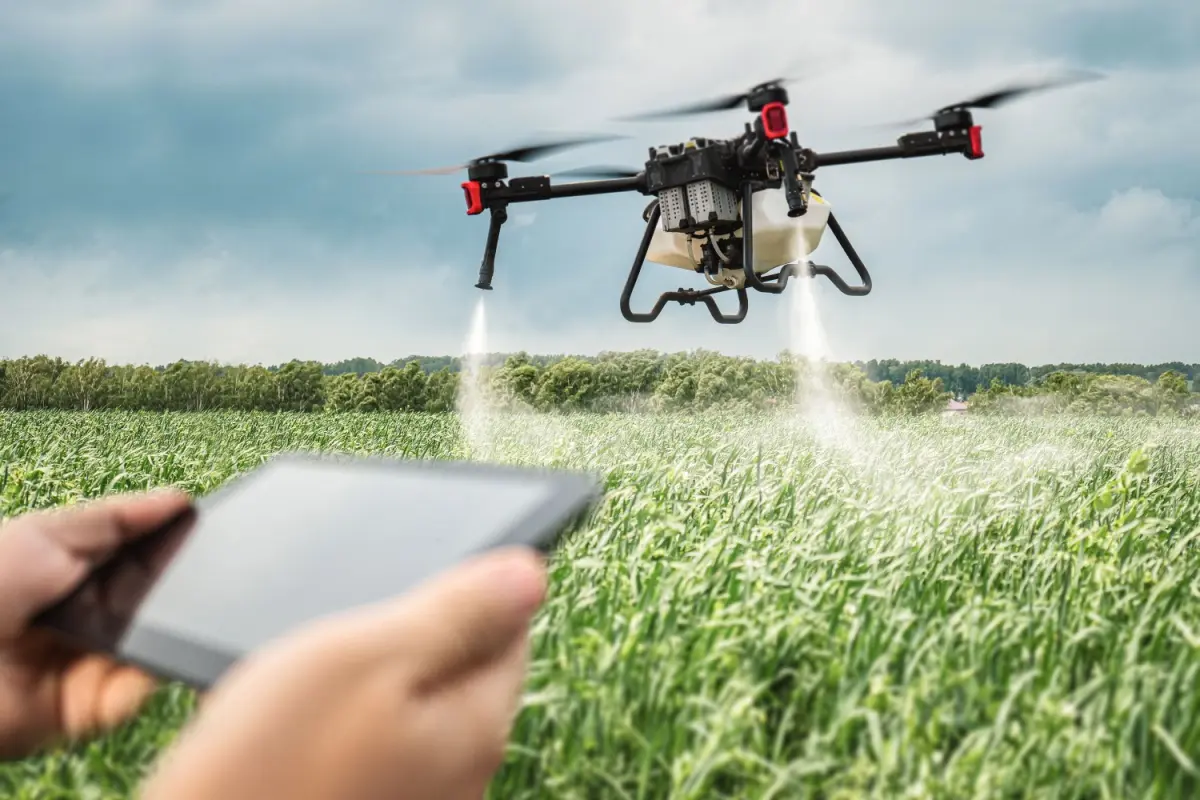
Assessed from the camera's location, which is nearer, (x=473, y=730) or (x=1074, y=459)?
(x=473, y=730)

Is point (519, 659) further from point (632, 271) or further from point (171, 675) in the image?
point (632, 271)

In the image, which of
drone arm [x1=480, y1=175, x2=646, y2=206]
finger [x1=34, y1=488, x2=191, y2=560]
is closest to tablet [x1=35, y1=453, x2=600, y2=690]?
finger [x1=34, y1=488, x2=191, y2=560]

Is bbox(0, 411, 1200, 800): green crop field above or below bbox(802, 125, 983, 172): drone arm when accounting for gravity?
below

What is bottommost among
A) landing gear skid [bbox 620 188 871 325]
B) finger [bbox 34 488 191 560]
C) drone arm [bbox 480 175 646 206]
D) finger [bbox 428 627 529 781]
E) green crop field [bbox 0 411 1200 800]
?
A: green crop field [bbox 0 411 1200 800]

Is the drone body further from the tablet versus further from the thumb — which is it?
the thumb

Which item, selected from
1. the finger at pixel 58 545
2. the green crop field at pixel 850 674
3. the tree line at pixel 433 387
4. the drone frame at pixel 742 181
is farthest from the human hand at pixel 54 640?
the tree line at pixel 433 387

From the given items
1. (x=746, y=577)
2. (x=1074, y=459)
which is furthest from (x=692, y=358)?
(x=746, y=577)

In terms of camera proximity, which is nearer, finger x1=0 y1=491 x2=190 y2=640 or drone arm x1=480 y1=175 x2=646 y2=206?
finger x1=0 y1=491 x2=190 y2=640
